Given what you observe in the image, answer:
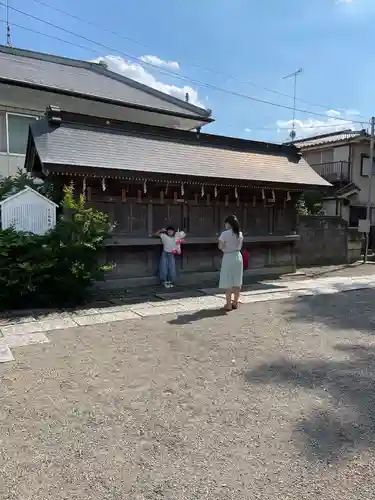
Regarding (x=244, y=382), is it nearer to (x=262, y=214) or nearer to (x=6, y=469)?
(x=6, y=469)

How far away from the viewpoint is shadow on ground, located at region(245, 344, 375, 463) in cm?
278

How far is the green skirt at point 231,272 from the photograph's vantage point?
278 inches

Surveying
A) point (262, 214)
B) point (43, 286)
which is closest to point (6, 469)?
point (43, 286)

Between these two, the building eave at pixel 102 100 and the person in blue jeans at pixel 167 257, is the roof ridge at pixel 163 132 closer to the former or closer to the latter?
the person in blue jeans at pixel 167 257

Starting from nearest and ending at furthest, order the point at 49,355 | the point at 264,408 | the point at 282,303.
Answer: the point at 264,408 → the point at 49,355 → the point at 282,303

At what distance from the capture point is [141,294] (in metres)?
8.54

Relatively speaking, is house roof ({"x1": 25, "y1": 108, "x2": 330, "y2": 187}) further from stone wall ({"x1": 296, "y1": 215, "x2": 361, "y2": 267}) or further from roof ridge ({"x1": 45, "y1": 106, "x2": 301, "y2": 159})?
stone wall ({"x1": 296, "y1": 215, "x2": 361, "y2": 267})

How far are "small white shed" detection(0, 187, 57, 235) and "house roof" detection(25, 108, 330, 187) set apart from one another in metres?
0.70

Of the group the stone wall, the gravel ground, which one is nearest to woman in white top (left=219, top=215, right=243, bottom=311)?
the gravel ground

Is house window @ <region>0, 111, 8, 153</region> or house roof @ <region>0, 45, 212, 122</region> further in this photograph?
house roof @ <region>0, 45, 212, 122</region>

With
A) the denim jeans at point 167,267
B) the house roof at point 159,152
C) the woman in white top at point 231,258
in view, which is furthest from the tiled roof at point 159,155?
the woman in white top at point 231,258

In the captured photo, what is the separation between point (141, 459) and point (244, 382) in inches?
61.9

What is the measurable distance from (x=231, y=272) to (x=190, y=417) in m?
4.09

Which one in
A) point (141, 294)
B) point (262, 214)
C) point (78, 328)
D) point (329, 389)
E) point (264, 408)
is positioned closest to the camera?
point (264, 408)
